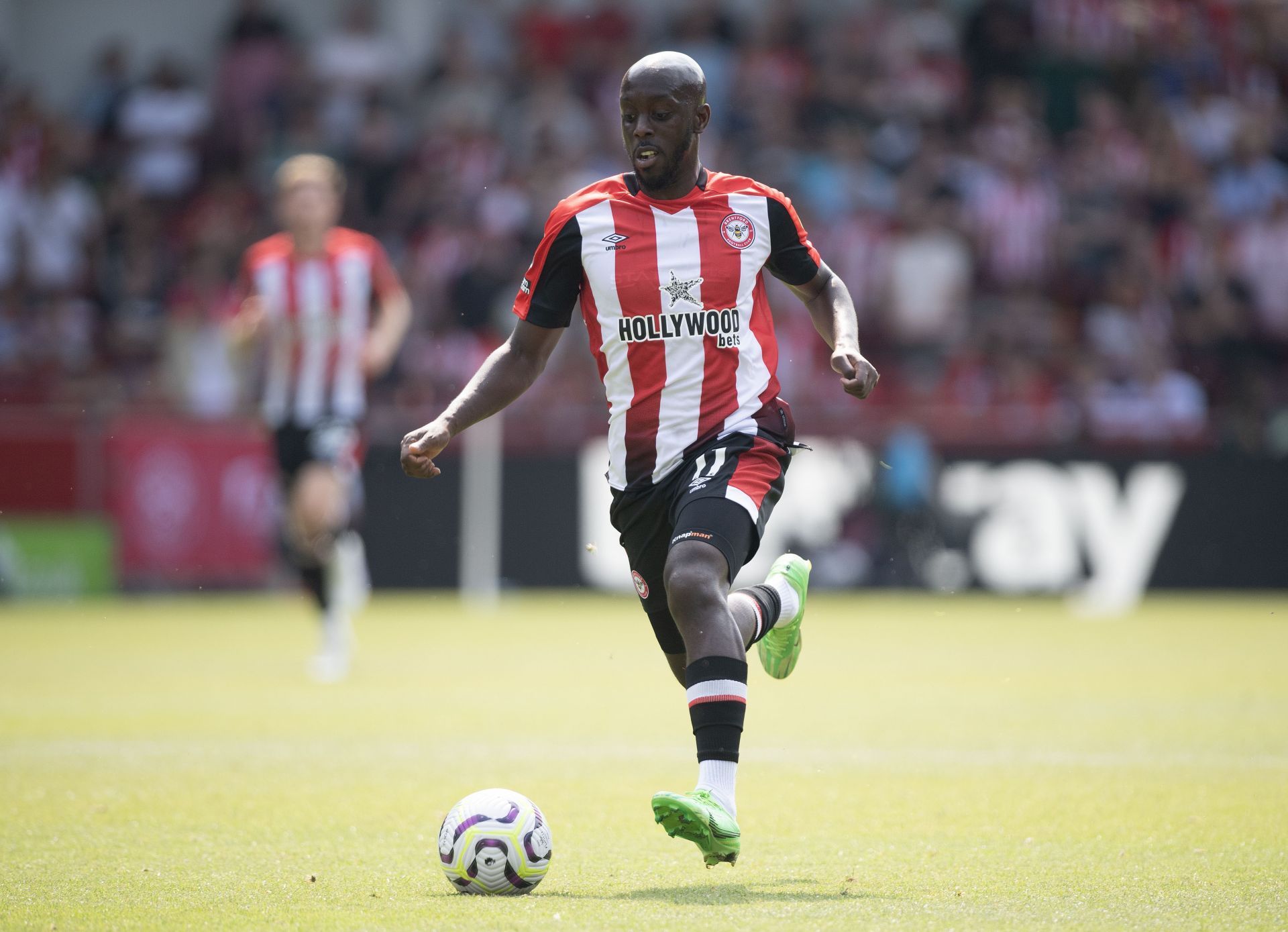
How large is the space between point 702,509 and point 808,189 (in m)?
14.4

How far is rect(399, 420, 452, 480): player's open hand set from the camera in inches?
197

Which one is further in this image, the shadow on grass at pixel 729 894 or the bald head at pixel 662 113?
the bald head at pixel 662 113

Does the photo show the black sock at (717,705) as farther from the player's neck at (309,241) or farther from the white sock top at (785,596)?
the player's neck at (309,241)

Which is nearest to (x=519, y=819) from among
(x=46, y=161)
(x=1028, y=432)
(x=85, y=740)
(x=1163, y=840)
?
(x=1163, y=840)

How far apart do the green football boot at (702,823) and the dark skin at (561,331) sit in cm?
48

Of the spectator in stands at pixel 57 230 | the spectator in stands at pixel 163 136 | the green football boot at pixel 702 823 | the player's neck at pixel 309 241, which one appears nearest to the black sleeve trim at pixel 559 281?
the green football boot at pixel 702 823

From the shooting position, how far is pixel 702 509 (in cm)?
505

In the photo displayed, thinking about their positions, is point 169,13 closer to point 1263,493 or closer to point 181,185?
point 181,185

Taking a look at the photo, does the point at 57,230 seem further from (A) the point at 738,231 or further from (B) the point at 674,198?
(A) the point at 738,231

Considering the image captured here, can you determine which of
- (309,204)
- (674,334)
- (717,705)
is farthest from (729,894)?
(309,204)

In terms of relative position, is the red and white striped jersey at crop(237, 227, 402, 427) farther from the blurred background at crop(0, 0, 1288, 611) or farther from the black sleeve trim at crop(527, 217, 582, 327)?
the black sleeve trim at crop(527, 217, 582, 327)

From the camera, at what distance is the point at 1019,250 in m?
18.5

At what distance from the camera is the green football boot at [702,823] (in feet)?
14.7

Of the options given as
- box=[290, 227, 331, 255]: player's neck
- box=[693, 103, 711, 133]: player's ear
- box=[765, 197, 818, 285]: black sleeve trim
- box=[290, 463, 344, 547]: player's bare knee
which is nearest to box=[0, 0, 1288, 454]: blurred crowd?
box=[290, 227, 331, 255]: player's neck
